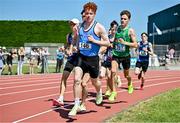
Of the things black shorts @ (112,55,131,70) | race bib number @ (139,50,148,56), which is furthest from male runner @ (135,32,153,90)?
black shorts @ (112,55,131,70)

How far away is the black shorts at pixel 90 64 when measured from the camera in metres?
9.34

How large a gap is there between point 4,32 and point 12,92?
152 feet

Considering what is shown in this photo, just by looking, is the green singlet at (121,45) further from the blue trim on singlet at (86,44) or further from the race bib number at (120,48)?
the blue trim on singlet at (86,44)

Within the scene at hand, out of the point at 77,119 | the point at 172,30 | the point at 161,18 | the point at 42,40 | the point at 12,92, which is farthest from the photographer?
the point at 161,18

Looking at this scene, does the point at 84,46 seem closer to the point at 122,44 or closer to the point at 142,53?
the point at 122,44

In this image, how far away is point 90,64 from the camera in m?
9.38

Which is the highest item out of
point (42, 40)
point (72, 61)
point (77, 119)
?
point (42, 40)

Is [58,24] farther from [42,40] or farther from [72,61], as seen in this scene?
[72,61]

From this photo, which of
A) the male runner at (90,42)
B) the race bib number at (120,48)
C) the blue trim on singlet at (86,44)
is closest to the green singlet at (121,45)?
the race bib number at (120,48)

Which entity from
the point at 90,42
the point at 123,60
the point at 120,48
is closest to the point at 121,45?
the point at 120,48

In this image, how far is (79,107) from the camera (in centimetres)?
956

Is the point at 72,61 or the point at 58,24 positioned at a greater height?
the point at 58,24

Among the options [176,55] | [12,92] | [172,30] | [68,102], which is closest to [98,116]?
[68,102]

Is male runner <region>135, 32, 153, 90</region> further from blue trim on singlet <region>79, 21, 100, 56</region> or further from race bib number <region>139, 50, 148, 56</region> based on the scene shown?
blue trim on singlet <region>79, 21, 100, 56</region>
